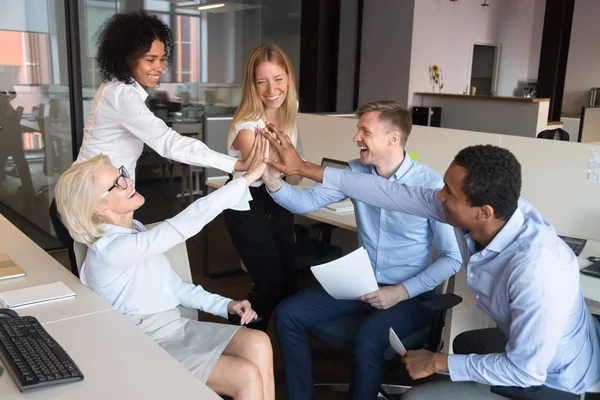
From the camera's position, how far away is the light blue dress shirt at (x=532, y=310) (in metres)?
1.52

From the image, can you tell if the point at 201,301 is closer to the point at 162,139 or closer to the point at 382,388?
the point at 162,139

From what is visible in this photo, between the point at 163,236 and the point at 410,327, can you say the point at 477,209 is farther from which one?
the point at 163,236

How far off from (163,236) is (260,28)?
167 inches

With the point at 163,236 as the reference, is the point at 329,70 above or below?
above

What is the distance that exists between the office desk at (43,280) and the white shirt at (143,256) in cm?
7

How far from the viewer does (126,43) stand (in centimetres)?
241

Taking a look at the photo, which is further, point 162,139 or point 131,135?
point 131,135

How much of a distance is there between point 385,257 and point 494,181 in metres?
0.90

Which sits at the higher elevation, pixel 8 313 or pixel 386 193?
pixel 386 193

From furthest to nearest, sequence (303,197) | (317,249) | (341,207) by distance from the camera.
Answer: (317,249) → (341,207) → (303,197)

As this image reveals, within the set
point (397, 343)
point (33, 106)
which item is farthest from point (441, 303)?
point (33, 106)

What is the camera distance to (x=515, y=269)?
1569mm

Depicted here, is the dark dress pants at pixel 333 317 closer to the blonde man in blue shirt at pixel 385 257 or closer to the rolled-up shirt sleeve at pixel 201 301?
the blonde man in blue shirt at pixel 385 257

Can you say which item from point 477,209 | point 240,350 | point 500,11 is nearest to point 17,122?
point 240,350
